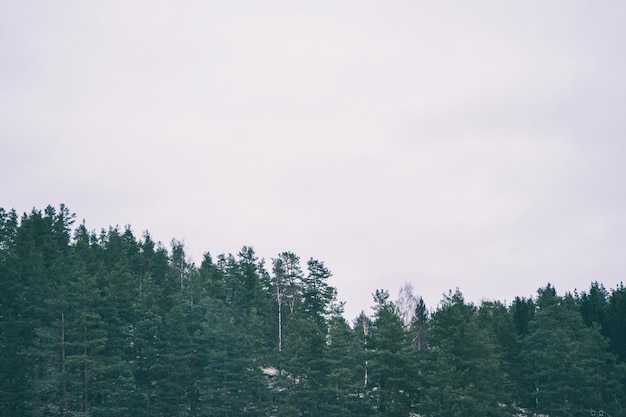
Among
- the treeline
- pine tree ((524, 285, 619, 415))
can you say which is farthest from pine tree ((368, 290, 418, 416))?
pine tree ((524, 285, 619, 415))

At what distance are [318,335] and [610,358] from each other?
38.5 m

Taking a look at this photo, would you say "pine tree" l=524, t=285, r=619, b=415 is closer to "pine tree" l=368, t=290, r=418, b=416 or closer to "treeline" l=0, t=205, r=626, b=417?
"treeline" l=0, t=205, r=626, b=417

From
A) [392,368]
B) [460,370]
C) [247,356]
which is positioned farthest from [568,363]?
[247,356]

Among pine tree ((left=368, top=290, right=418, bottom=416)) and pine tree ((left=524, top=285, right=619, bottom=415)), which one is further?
pine tree ((left=524, top=285, right=619, bottom=415))

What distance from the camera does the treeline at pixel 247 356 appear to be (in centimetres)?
5519

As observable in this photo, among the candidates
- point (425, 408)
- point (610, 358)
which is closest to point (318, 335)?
point (425, 408)

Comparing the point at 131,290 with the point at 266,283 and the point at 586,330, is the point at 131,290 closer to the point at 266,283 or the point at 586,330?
the point at 266,283

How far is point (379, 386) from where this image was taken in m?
59.8

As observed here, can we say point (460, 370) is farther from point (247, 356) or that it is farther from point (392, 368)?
point (247, 356)

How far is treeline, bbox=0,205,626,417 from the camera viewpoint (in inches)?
2173

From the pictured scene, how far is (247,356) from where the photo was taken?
62562 millimetres

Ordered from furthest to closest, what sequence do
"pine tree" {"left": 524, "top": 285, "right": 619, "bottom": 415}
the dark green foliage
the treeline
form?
"pine tree" {"left": 524, "top": 285, "right": 619, "bottom": 415}, the treeline, the dark green foliage

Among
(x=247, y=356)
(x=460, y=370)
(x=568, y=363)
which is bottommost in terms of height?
(x=568, y=363)

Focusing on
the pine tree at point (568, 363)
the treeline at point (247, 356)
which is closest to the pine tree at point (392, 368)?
the treeline at point (247, 356)
